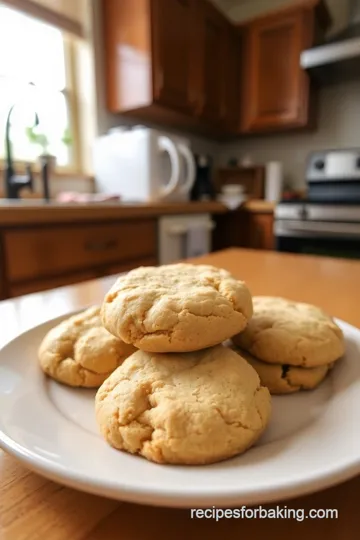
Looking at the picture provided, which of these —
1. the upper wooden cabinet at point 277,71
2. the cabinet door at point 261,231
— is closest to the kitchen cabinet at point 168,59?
the upper wooden cabinet at point 277,71

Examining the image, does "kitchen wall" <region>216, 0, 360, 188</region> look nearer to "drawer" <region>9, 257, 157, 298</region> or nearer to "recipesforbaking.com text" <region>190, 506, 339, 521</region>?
"drawer" <region>9, 257, 157, 298</region>

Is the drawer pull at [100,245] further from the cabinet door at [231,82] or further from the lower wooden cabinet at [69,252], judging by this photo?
the cabinet door at [231,82]

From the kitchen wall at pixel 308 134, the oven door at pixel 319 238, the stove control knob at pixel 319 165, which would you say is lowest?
the oven door at pixel 319 238

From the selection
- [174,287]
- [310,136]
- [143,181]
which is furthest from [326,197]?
[174,287]

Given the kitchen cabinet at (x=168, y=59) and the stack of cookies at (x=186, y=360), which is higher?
the kitchen cabinet at (x=168, y=59)

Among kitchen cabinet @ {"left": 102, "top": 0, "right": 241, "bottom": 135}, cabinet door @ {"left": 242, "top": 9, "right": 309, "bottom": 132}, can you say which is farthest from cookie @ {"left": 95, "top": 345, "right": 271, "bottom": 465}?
cabinet door @ {"left": 242, "top": 9, "right": 309, "bottom": 132}

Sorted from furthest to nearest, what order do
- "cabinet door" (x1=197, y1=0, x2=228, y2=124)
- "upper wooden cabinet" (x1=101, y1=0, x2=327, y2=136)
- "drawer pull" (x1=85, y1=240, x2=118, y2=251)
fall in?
1. "cabinet door" (x1=197, y1=0, x2=228, y2=124)
2. "upper wooden cabinet" (x1=101, y1=0, x2=327, y2=136)
3. "drawer pull" (x1=85, y1=240, x2=118, y2=251)
